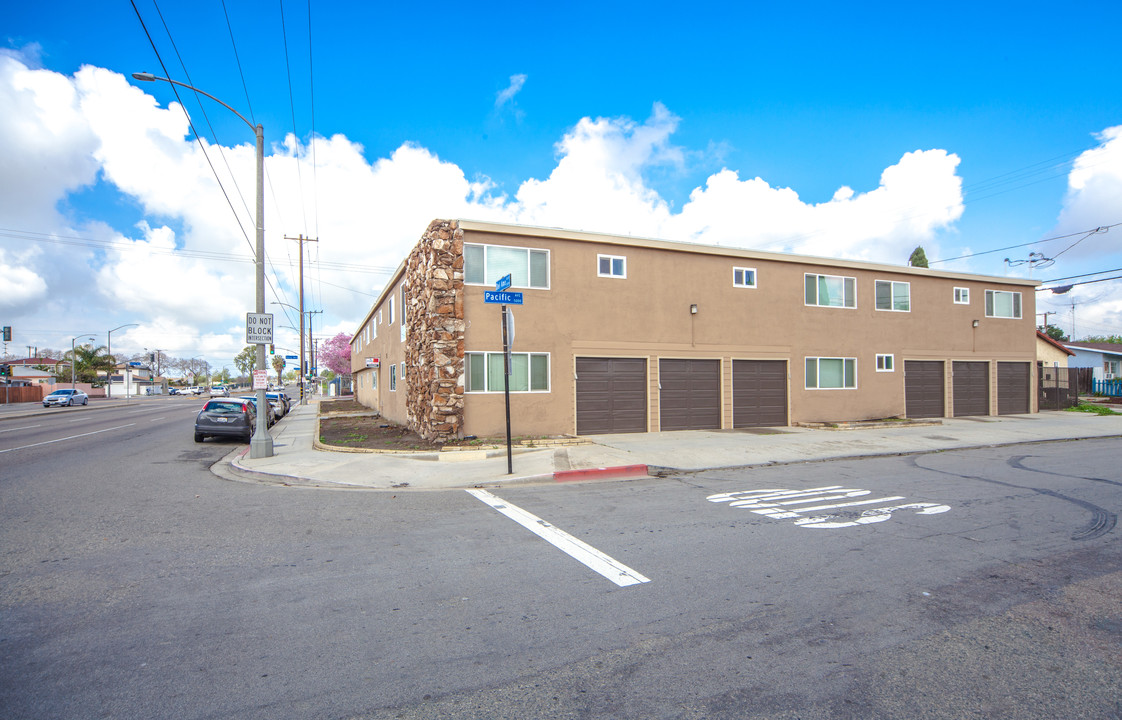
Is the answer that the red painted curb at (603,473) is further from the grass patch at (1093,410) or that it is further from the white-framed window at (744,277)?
the grass patch at (1093,410)

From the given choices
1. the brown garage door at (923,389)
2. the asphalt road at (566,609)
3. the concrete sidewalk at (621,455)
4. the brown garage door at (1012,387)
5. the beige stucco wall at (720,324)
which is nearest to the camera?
the asphalt road at (566,609)

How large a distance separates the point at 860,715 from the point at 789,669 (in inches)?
19.8

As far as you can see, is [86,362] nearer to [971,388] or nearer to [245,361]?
[245,361]

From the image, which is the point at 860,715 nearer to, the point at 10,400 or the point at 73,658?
the point at 73,658

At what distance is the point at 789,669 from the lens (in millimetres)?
3506

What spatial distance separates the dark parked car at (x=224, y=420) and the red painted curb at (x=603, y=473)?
1272 cm

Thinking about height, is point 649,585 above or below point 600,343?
below

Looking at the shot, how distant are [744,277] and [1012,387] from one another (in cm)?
1481

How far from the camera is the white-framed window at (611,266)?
17203mm

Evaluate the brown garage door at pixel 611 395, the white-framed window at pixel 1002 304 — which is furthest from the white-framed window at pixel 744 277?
the white-framed window at pixel 1002 304

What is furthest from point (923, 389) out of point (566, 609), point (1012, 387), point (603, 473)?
point (566, 609)

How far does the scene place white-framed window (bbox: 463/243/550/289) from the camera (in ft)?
51.8

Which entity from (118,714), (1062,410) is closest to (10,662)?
(118,714)

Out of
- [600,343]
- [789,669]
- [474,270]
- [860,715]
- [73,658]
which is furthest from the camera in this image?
[600,343]
